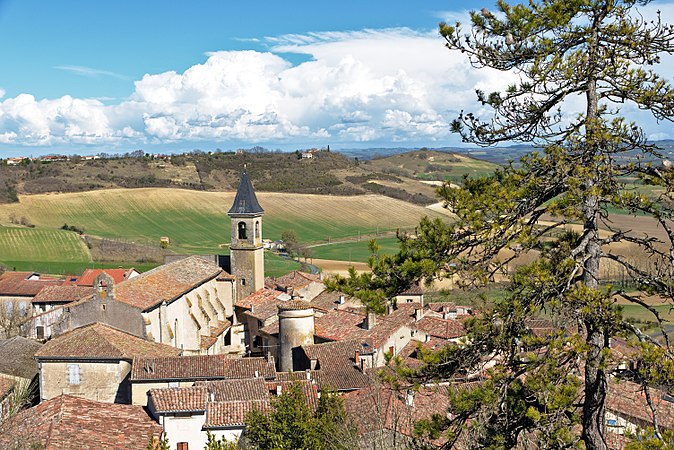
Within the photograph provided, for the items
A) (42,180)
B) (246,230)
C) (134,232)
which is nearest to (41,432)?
(246,230)

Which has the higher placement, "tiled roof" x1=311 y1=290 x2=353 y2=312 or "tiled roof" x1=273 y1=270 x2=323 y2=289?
"tiled roof" x1=273 y1=270 x2=323 y2=289

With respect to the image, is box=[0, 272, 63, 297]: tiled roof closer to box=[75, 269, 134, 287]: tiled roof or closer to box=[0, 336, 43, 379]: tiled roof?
box=[75, 269, 134, 287]: tiled roof

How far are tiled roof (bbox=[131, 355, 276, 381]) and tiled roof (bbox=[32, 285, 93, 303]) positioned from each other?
19785 mm

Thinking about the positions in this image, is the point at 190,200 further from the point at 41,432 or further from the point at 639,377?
the point at 639,377

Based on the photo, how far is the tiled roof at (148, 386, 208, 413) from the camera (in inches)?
865

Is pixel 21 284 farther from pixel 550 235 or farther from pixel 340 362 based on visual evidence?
pixel 550 235

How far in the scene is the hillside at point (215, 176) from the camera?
112 m

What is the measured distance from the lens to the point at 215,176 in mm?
131875

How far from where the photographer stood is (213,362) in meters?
27.5

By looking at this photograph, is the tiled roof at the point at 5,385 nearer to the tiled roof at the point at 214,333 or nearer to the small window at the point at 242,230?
the tiled roof at the point at 214,333

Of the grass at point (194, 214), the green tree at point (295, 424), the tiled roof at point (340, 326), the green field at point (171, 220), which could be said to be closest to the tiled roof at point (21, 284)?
the green field at point (171, 220)

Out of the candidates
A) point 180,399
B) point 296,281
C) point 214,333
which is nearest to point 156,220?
point 296,281

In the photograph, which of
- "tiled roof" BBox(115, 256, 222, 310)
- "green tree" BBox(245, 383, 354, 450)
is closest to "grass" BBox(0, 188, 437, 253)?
Result: "tiled roof" BBox(115, 256, 222, 310)

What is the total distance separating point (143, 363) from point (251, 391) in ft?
16.0
